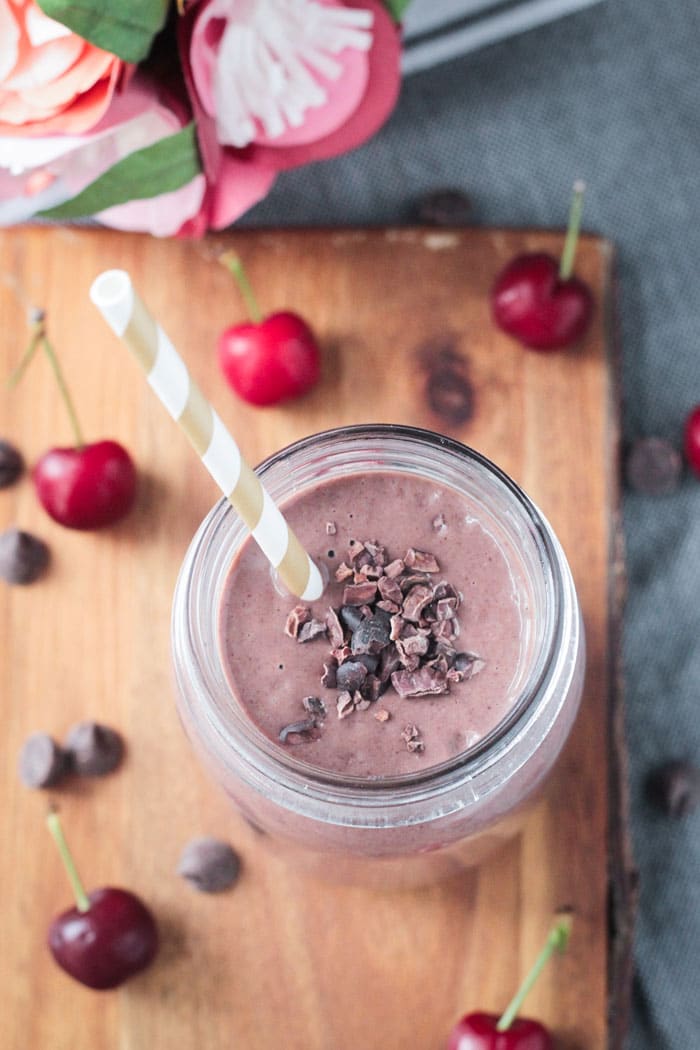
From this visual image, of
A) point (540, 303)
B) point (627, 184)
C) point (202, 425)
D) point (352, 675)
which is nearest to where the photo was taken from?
point (202, 425)

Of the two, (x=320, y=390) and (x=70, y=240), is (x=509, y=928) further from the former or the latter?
(x=70, y=240)

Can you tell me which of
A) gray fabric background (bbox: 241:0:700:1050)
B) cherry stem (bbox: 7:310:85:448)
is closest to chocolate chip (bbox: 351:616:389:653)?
cherry stem (bbox: 7:310:85:448)

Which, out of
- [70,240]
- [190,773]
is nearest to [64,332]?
[70,240]

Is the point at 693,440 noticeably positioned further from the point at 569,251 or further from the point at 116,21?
the point at 116,21

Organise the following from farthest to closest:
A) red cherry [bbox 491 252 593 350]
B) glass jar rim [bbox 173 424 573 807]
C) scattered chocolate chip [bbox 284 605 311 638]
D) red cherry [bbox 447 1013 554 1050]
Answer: red cherry [bbox 491 252 593 350]
red cherry [bbox 447 1013 554 1050]
scattered chocolate chip [bbox 284 605 311 638]
glass jar rim [bbox 173 424 573 807]

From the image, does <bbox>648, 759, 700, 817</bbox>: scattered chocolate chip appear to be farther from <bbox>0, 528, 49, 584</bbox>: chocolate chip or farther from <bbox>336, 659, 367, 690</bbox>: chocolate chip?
<bbox>0, 528, 49, 584</bbox>: chocolate chip

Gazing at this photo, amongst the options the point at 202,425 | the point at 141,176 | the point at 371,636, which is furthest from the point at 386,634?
the point at 141,176
